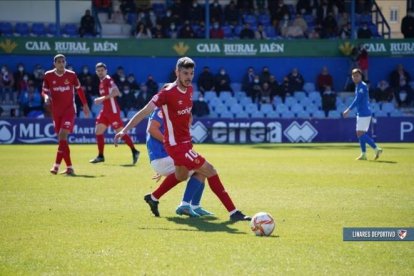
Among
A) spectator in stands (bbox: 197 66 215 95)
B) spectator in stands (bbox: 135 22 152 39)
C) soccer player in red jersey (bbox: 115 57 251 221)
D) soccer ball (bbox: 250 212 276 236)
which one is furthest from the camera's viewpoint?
spectator in stands (bbox: 135 22 152 39)

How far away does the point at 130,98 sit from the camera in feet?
100

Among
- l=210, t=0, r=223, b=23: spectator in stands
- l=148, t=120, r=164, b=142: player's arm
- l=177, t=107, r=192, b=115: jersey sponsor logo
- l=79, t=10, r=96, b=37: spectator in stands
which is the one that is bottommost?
l=148, t=120, r=164, b=142: player's arm

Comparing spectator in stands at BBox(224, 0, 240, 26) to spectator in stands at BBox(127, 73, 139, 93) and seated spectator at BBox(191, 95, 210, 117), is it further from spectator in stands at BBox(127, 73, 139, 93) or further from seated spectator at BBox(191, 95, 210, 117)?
spectator in stands at BBox(127, 73, 139, 93)

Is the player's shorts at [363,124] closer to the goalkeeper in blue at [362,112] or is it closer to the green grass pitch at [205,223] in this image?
the goalkeeper in blue at [362,112]

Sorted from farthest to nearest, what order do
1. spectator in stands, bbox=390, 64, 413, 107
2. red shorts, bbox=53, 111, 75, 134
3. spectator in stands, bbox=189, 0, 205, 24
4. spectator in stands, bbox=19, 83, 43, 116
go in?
spectator in stands, bbox=189, 0, 205, 24 → spectator in stands, bbox=390, 64, 413, 107 → spectator in stands, bbox=19, 83, 43, 116 → red shorts, bbox=53, 111, 75, 134

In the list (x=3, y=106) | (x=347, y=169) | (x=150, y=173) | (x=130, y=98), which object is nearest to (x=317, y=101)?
(x=130, y=98)

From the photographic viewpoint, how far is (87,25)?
33.0 metres

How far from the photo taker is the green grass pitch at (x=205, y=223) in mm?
7016

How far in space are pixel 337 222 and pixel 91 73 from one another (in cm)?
2395

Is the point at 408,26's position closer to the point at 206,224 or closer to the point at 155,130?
the point at 155,130

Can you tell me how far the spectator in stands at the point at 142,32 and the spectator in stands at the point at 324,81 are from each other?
25.8 ft

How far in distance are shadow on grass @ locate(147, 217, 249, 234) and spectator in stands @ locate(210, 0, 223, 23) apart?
25.1 metres

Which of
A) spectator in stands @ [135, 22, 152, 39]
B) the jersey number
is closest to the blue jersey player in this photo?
the jersey number

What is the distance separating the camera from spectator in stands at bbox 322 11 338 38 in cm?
3512
